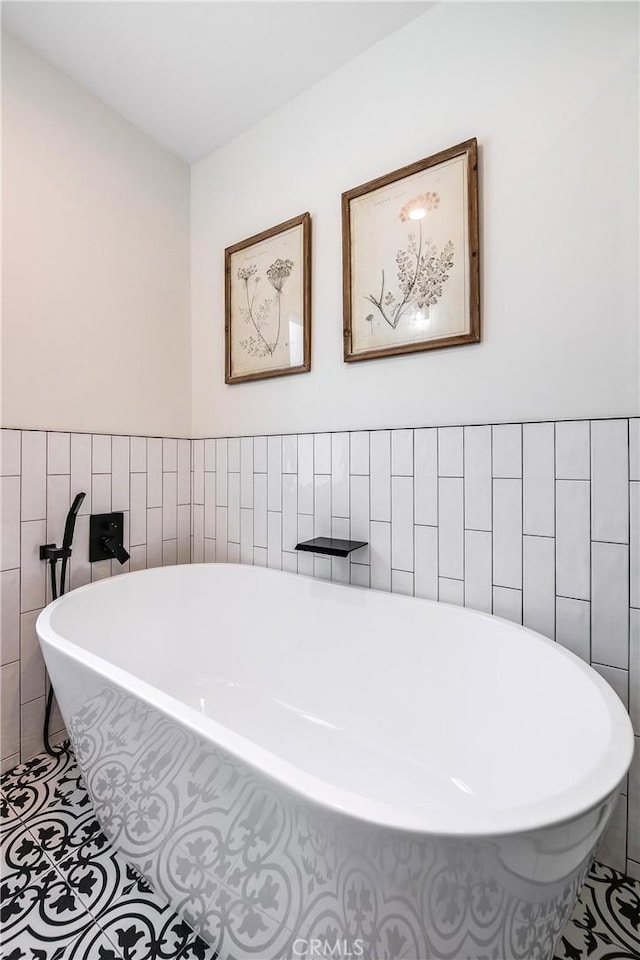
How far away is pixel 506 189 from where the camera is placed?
1.32 m

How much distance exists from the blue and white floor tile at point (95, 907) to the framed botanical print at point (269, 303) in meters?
1.65

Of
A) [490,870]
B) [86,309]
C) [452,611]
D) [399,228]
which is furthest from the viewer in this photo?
[86,309]

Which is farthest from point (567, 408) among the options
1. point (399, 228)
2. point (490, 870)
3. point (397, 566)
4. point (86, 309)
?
point (86, 309)

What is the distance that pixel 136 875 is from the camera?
1.09m

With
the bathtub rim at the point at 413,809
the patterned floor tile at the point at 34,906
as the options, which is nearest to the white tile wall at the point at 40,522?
the patterned floor tile at the point at 34,906

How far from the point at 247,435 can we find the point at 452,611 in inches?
45.4

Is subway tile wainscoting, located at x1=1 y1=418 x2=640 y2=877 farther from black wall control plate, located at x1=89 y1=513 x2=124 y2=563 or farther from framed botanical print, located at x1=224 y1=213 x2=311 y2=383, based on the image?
framed botanical print, located at x1=224 y1=213 x2=311 y2=383

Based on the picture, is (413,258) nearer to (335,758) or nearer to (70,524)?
(70,524)

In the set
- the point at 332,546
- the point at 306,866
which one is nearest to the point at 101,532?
the point at 332,546

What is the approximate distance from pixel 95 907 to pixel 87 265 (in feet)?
6.67

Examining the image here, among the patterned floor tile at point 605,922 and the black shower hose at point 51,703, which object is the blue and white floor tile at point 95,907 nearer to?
the patterned floor tile at point 605,922

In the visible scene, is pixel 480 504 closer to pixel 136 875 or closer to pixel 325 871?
pixel 325 871

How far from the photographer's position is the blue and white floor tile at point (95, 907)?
36.5 inches

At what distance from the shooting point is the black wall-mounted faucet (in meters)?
1.72
